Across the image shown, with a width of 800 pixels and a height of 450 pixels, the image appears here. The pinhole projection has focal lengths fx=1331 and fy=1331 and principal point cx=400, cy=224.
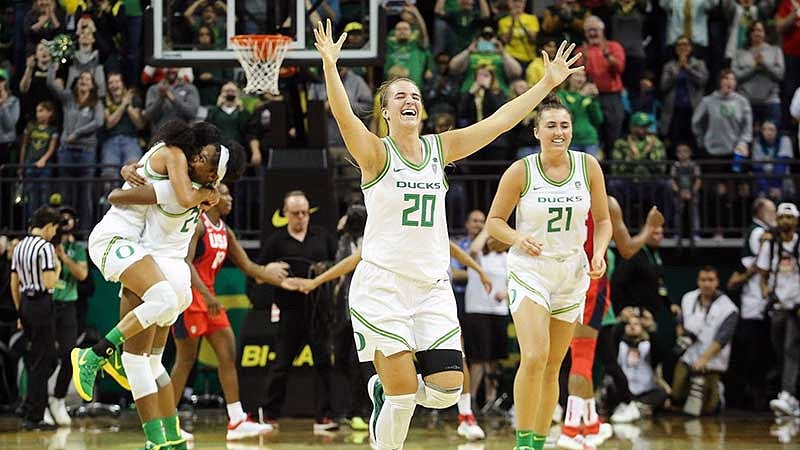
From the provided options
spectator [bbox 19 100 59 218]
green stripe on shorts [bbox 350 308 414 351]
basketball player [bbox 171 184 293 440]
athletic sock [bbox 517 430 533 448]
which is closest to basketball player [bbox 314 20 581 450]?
green stripe on shorts [bbox 350 308 414 351]

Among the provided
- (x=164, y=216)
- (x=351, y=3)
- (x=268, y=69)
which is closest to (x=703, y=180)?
(x=351, y=3)

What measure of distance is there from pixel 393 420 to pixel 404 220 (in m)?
1.09

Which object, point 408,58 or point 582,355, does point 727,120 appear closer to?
point 408,58

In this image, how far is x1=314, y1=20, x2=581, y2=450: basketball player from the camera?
7.11 metres

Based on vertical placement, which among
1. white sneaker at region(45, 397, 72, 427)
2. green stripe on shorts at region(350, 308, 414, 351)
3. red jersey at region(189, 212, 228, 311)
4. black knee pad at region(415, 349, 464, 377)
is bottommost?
white sneaker at region(45, 397, 72, 427)

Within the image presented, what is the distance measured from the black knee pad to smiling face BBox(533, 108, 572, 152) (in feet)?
6.35

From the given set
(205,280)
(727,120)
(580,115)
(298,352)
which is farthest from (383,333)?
(727,120)

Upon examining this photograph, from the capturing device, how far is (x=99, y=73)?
51.5 feet

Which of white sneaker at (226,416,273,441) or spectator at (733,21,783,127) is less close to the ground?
spectator at (733,21,783,127)

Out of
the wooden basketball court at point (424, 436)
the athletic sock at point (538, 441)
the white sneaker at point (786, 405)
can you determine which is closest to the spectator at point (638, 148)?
the white sneaker at point (786, 405)

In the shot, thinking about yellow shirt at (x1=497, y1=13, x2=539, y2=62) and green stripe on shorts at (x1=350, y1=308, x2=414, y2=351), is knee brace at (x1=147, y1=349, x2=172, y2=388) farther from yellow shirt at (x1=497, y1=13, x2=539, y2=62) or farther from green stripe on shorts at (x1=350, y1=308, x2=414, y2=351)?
yellow shirt at (x1=497, y1=13, x2=539, y2=62)

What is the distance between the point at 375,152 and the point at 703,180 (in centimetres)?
905

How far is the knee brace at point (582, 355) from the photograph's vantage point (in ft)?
32.8

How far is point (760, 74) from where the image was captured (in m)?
16.4
